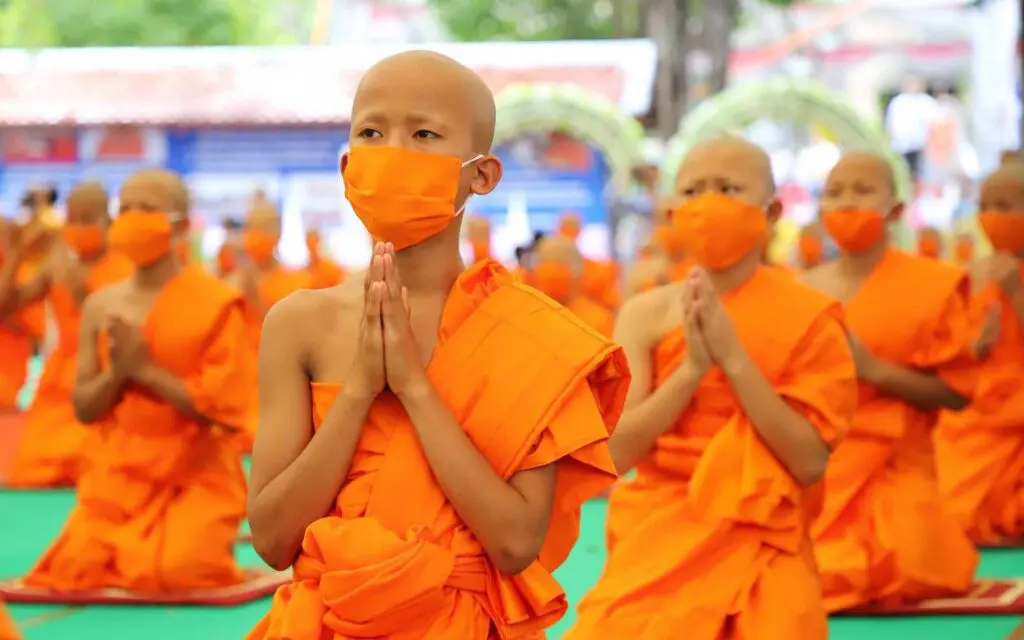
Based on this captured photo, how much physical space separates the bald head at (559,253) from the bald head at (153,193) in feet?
14.2

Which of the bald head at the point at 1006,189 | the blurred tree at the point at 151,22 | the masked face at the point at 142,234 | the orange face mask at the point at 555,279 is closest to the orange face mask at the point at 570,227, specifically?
the orange face mask at the point at 555,279

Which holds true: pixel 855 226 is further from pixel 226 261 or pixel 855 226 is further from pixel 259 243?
pixel 226 261

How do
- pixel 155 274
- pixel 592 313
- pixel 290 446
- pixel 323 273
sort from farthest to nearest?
1. pixel 323 273
2. pixel 592 313
3. pixel 155 274
4. pixel 290 446

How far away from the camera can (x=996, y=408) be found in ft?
26.7

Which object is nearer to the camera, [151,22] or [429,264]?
[429,264]

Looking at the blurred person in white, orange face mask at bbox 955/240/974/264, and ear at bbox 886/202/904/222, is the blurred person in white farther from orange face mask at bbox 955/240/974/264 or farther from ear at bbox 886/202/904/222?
ear at bbox 886/202/904/222

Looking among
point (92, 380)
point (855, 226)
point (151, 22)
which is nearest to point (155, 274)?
point (92, 380)

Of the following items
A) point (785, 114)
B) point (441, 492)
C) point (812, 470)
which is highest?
point (785, 114)

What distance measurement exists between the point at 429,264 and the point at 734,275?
192 cm

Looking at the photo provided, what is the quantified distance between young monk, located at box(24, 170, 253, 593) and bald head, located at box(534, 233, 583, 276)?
423 centimetres

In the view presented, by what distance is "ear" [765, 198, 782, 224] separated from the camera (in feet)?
16.1

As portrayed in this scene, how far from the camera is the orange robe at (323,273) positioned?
13133 mm

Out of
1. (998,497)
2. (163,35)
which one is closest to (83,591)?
(998,497)

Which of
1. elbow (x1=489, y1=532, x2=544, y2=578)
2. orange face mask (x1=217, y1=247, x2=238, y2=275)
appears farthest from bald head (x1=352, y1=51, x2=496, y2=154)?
orange face mask (x1=217, y1=247, x2=238, y2=275)
